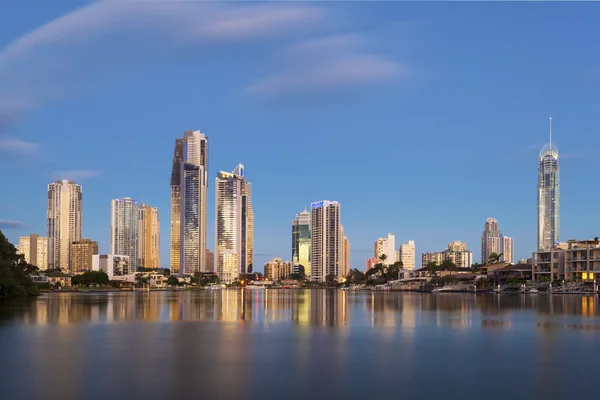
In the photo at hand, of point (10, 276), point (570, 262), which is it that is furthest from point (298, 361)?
point (570, 262)

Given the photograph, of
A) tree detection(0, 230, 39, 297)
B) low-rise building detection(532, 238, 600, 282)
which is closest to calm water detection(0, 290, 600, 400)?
tree detection(0, 230, 39, 297)

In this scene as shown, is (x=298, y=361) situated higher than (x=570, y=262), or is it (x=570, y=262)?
(x=298, y=361)

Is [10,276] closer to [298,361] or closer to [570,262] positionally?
[298,361]

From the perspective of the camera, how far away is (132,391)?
24.2 metres

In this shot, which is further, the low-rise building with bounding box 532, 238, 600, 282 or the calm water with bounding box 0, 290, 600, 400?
the low-rise building with bounding box 532, 238, 600, 282

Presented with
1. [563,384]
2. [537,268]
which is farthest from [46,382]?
[537,268]

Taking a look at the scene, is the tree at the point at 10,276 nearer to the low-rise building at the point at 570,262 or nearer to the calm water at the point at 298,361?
the calm water at the point at 298,361

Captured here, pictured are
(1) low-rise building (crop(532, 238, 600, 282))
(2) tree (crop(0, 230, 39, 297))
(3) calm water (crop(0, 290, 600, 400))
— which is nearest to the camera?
(3) calm water (crop(0, 290, 600, 400))

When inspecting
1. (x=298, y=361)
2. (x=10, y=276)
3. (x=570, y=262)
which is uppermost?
(x=298, y=361)

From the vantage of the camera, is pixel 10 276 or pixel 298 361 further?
pixel 10 276

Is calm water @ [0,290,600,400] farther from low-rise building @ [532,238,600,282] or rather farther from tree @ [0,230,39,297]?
low-rise building @ [532,238,600,282]

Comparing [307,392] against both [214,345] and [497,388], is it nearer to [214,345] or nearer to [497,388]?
[497,388]

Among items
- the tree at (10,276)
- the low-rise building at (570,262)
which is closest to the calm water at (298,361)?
the tree at (10,276)

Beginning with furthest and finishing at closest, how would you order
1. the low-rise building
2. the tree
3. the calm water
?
1. the low-rise building
2. the tree
3. the calm water
